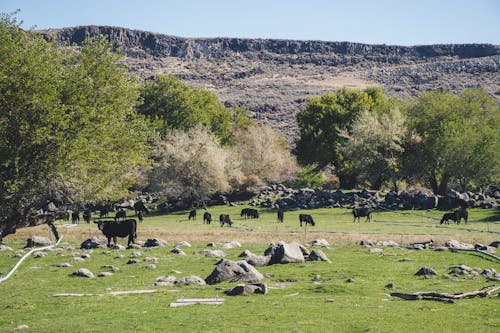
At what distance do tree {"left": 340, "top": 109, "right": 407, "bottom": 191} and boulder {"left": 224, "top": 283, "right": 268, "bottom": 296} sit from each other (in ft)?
192

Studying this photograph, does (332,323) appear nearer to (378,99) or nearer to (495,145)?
(495,145)

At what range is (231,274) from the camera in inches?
794

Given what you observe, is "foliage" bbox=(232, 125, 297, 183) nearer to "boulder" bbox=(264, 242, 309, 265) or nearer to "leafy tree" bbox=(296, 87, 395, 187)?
"leafy tree" bbox=(296, 87, 395, 187)

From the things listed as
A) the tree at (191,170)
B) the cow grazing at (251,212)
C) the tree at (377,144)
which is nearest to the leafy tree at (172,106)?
the tree at (191,170)

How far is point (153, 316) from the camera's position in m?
15.1

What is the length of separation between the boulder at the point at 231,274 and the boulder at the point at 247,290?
1.65m

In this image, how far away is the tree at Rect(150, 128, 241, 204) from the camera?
7425 cm

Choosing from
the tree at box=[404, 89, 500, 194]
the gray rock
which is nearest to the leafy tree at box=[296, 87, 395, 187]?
the tree at box=[404, 89, 500, 194]

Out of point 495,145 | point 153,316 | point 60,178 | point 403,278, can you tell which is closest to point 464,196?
point 495,145

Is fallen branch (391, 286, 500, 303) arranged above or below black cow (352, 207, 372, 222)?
above

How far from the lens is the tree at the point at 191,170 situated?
244 ft

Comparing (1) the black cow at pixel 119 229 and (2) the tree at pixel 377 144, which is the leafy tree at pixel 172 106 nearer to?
(2) the tree at pixel 377 144

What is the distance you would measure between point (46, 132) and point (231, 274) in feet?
33.7

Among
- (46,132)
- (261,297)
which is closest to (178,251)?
(46,132)
